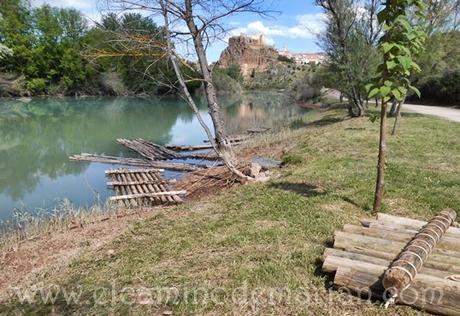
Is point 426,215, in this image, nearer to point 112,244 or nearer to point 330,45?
point 112,244

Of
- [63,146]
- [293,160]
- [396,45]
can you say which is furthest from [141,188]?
[63,146]

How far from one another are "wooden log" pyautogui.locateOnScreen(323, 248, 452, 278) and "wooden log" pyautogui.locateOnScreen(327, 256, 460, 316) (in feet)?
0.29

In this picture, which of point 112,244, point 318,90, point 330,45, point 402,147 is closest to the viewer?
point 112,244

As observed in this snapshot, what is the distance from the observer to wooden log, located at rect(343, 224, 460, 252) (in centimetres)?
437

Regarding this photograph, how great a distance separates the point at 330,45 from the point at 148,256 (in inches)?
739

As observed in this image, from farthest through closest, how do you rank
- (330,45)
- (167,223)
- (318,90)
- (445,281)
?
(318,90) → (330,45) → (167,223) → (445,281)

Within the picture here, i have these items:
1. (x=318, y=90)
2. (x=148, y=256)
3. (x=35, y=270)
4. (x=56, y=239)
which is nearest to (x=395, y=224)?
(x=148, y=256)

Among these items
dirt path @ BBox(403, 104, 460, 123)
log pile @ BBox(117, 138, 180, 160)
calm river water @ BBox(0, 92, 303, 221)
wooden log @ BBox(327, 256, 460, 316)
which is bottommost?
calm river water @ BBox(0, 92, 303, 221)

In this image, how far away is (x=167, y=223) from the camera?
6.77m

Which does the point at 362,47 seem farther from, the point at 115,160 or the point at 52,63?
the point at 52,63

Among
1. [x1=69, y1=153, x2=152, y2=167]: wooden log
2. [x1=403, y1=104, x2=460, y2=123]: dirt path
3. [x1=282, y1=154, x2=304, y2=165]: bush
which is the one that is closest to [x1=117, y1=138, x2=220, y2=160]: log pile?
[x1=69, y1=153, x2=152, y2=167]: wooden log

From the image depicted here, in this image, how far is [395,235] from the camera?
15.1 ft

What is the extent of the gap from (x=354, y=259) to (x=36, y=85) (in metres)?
62.2

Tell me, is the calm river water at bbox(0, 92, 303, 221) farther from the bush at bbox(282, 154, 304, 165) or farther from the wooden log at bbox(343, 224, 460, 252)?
the wooden log at bbox(343, 224, 460, 252)
